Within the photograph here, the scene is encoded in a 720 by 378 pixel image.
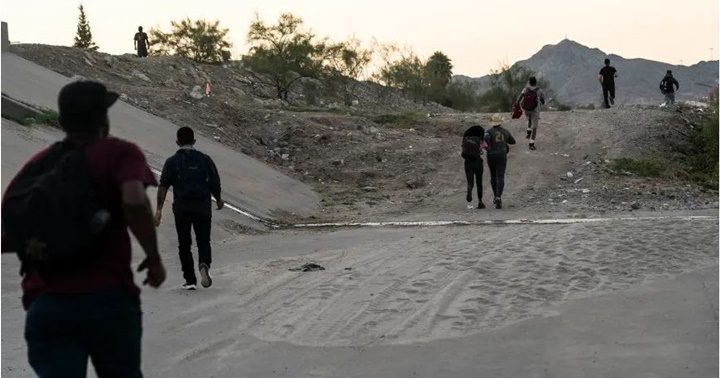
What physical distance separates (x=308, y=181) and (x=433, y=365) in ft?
58.2

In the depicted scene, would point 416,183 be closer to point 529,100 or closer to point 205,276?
point 529,100

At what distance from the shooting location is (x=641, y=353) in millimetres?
6664

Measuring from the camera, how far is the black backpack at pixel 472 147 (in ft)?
57.2

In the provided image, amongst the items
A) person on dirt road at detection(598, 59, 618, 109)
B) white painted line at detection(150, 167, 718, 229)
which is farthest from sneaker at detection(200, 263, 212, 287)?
person on dirt road at detection(598, 59, 618, 109)

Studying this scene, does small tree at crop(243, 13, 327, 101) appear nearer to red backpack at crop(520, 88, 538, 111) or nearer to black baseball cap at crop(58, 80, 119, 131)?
red backpack at crop(520, 88, 538, 111)

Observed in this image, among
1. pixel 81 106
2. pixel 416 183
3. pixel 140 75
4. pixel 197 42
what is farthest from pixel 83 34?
pixel 81 106

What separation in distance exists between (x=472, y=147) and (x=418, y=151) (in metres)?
8.66

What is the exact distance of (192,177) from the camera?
920cm

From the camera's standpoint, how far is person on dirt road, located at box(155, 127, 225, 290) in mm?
9195

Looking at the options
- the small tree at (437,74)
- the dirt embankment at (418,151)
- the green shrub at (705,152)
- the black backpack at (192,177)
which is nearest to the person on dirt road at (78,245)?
the black backpack at (192,177)

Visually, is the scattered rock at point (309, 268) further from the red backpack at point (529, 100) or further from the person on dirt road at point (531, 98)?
the red backpack at point (529, 100)

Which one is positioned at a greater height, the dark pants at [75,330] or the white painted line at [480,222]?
the dark pants at [75,330]

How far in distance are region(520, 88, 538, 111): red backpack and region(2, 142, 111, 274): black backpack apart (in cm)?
1950

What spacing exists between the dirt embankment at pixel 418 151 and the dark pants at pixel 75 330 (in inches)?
547
